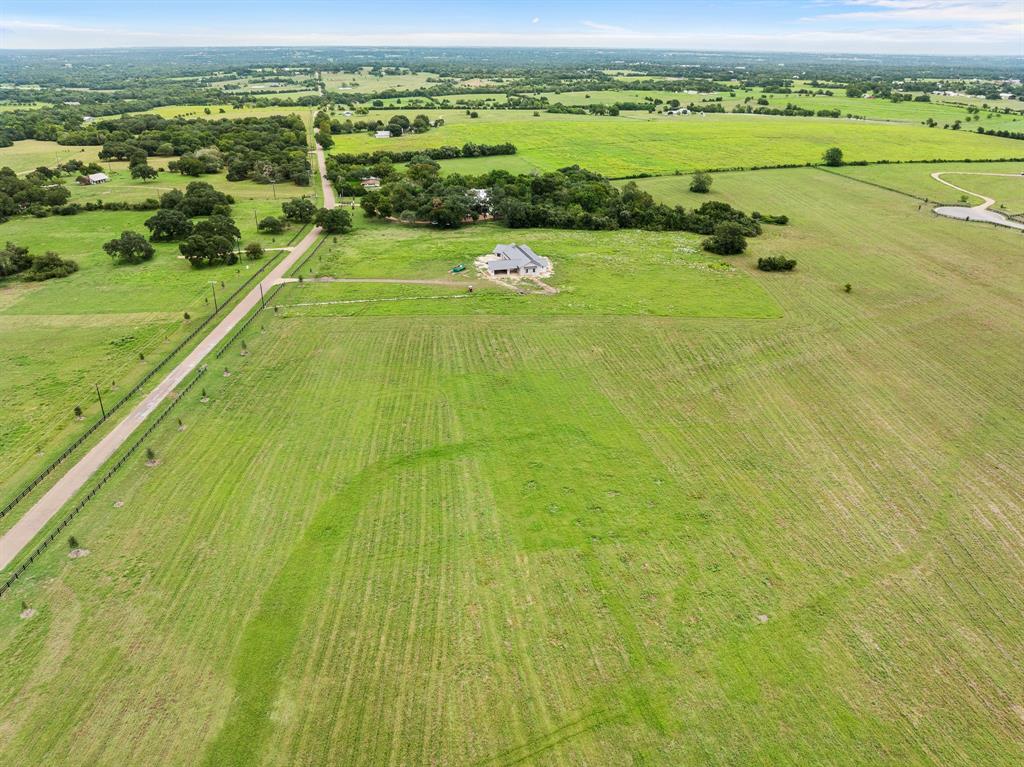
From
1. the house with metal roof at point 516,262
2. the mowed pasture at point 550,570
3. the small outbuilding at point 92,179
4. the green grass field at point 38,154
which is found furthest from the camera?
the green grass field at point 38,154

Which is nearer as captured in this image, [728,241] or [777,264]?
[777,264]

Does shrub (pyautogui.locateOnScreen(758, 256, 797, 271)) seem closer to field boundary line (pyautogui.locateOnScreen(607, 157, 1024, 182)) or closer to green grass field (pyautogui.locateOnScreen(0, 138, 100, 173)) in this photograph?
field boundary line (pyautogui.locateOnScreen(607, 157, 1024, 182))

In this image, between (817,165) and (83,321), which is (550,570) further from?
(817,165)

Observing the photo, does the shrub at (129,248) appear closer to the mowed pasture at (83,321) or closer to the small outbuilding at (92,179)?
the mowed pasture at (83,321)

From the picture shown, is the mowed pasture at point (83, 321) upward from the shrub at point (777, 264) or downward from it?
downward

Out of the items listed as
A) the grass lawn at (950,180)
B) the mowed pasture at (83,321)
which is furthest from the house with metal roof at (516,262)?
the grass lawn at (950,180)

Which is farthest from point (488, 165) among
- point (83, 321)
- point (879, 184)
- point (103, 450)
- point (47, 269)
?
point (103, 450)
